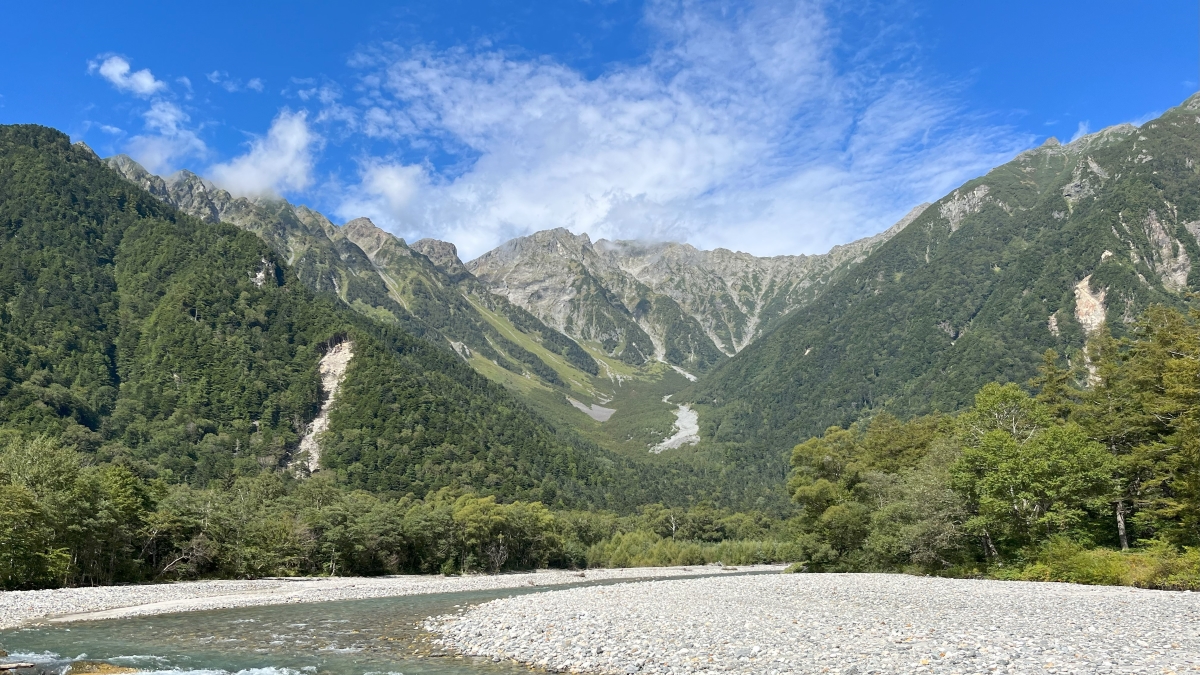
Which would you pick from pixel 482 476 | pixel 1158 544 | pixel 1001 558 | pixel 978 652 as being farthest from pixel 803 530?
pixel 482 476

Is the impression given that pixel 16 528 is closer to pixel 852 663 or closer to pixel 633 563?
pixel 852 663

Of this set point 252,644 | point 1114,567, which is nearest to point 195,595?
point 252,644

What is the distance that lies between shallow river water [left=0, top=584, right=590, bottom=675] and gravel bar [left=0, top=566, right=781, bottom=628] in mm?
4003

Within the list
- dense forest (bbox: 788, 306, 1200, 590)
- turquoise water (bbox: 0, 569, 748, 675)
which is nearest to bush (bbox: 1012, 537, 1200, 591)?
dense forest (bbox: 788, 306, 1200, 590)

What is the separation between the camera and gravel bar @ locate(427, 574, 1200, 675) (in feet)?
58.6

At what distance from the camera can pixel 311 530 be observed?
282 feet

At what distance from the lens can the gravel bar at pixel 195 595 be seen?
40.5 metres

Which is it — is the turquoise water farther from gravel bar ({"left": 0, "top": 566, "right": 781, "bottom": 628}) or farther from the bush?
the bush

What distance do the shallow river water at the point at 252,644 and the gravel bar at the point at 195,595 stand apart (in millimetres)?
4003

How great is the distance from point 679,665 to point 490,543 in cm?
9043

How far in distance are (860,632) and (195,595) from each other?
2157 inches

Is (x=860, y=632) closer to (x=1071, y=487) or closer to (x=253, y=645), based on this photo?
(x=253, y=645)

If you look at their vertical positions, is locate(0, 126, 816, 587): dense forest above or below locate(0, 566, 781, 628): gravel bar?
above

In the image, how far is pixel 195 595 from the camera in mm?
55125
